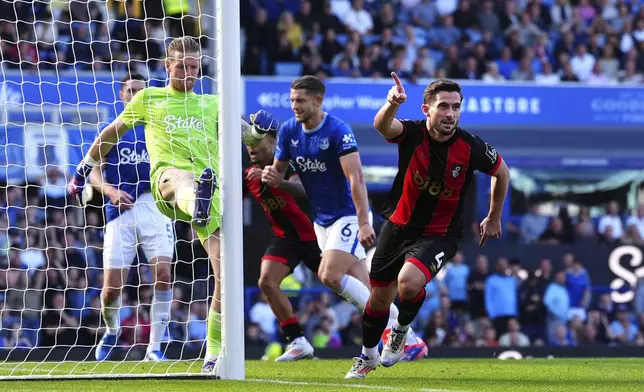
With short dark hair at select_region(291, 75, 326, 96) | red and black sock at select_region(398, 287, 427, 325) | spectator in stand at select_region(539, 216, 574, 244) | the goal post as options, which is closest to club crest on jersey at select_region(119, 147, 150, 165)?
short dark hair at select_region(291, 75, 326, 96)

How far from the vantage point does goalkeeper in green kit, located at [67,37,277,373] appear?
7676 millimetres

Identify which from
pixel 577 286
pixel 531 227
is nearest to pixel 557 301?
pixel 577 286

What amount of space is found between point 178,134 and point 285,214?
2.43 metres

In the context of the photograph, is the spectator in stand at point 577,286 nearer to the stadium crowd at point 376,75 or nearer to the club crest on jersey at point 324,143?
the stadium crowd at point 376,75

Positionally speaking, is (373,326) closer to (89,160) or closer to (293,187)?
(89,160)

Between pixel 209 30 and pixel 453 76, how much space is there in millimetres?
5416

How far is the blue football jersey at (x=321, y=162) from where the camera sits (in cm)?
900

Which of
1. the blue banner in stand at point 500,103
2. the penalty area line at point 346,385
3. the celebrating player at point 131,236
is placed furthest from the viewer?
the blue banner in stand at point 500,103

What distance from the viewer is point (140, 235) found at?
949 cm

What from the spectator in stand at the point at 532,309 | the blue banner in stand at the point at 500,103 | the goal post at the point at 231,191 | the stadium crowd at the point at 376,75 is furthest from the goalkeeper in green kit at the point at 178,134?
the blue banner in stand at the point at 500,103

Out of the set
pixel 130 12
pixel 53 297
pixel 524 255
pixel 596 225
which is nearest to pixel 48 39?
pixel 130 12

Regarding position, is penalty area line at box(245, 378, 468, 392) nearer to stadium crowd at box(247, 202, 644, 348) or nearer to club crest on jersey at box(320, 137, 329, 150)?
club crest on jersey at box(320, 137, 329, 150)

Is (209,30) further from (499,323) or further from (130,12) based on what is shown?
(499,323)

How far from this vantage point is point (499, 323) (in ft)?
53.7
